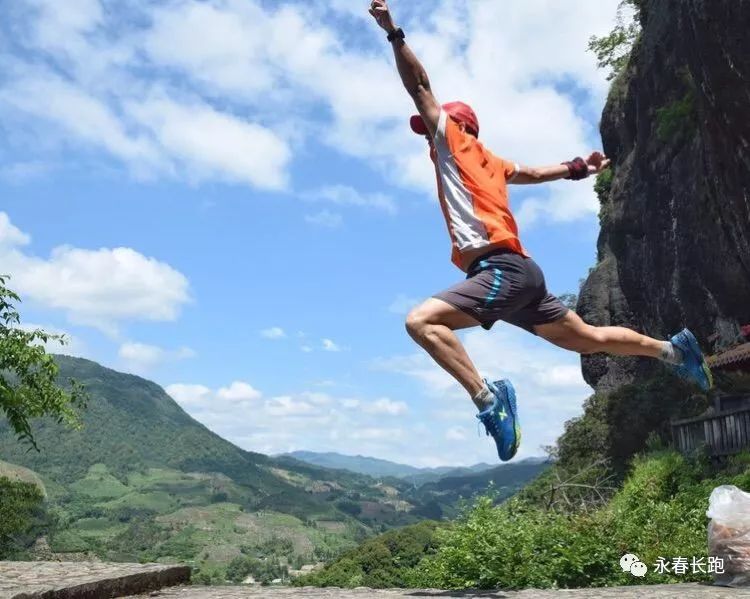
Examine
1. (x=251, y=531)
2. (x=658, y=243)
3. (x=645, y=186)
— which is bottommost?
(x=251, y=531)

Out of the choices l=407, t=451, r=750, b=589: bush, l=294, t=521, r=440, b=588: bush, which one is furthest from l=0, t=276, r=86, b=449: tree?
l=294, t=521, r=440, b=588: bush

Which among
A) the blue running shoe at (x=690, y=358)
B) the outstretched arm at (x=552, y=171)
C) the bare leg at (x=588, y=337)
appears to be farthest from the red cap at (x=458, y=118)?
the blue running shoe at (x=690, y=358)

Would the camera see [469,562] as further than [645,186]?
No

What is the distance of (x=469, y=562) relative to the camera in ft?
29.9

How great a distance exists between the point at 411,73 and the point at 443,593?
302 cm

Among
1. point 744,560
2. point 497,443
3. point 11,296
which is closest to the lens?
point 497,443

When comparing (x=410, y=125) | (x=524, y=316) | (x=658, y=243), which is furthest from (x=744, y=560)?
(x=658, y=243)

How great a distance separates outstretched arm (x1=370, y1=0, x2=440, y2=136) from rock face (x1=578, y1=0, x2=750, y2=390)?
20527mm

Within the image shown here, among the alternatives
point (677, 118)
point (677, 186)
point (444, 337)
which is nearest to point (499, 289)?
point (444, 337)

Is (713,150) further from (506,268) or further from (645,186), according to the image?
(506,268)

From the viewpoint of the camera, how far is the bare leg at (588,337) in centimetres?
501

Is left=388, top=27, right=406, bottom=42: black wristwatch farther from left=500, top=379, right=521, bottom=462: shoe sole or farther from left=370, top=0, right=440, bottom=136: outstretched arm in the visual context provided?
left=500, top=379, right=521, bottom=462: shoe sole

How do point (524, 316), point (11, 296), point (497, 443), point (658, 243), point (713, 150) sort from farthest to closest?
point (658, 243)
point (713, 150)
point (11, 296)
point (524, 316)
point (497, 443)

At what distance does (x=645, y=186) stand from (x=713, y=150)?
533 inches
